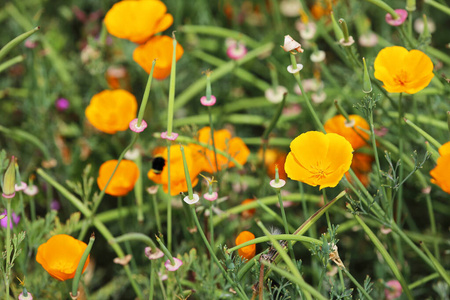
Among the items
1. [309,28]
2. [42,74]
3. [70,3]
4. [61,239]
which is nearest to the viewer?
[61,239]

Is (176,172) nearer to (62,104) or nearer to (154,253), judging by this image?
(154,253)

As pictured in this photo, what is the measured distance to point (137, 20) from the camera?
1.15 metres

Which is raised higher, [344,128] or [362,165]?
[344,128]

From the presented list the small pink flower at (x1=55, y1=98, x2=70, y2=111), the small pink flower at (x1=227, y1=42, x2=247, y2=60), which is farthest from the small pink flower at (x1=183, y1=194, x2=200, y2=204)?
the small pink flower at (x1=55, y1=98, x2=70, y2=111)

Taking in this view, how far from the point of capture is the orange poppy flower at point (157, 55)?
1134mm

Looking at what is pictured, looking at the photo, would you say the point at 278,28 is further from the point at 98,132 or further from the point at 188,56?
the point at 98,132

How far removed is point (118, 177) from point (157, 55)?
0.28m

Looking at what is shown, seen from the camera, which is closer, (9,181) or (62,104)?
(9,181)

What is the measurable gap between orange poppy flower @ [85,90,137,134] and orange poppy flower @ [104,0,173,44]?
0.51ft

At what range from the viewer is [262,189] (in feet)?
4.03

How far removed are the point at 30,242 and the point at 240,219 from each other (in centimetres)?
48

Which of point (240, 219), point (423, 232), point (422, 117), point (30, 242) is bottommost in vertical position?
point (423, 232)

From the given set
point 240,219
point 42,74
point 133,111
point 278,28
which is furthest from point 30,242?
point 278,28

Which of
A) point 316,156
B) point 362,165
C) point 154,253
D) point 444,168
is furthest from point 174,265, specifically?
point 362,165
